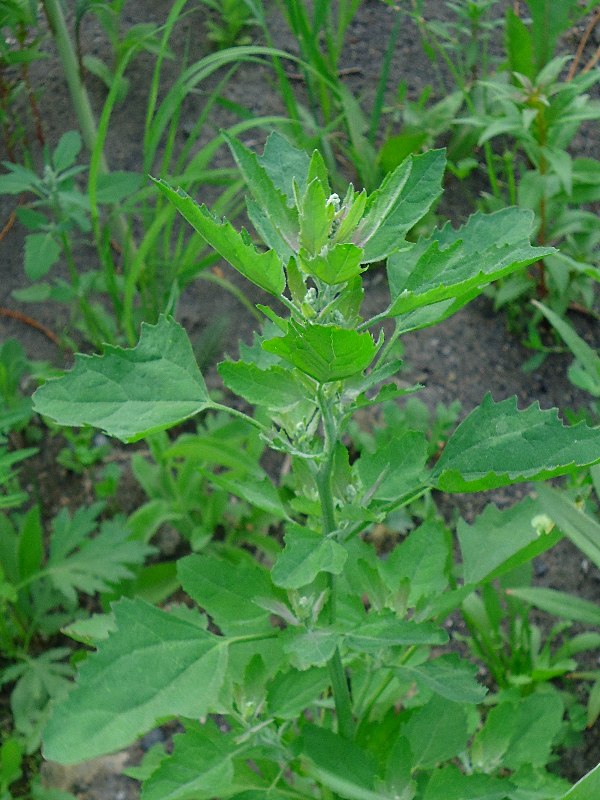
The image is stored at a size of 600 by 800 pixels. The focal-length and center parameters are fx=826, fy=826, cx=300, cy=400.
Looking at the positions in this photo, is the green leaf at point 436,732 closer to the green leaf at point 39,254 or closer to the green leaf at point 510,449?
the green leaf at point 510,449

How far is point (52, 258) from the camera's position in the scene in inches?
66.5

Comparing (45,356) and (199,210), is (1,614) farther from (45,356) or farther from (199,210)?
(199,210)

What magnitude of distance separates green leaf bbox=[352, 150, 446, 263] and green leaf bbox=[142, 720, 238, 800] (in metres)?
0.53

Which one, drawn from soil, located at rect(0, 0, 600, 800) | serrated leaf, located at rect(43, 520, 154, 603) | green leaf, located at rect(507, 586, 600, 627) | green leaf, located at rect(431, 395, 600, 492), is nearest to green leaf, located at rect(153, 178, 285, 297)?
green leaf, located at rect(431, 395, 600, 492)

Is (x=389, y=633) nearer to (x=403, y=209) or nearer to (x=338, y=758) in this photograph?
(x=338, y=758)

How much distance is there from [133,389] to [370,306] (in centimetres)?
142

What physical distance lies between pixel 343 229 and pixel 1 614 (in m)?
1.19

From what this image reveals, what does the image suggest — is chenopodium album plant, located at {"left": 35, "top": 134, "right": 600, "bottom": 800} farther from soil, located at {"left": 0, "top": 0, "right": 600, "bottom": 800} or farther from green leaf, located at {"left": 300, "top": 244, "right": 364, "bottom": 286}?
soil, located at {"left": 0, "top": 0, "right": 600, "bottom": 800}

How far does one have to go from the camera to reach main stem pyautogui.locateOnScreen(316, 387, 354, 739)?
2.58 feet

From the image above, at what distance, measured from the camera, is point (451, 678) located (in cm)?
87

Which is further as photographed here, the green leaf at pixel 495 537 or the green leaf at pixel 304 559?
the green leaf at pixel 495 537

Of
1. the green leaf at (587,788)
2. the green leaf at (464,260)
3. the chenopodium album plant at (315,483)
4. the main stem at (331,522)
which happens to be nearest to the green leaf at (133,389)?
the chenopodium album plant at (315,483)

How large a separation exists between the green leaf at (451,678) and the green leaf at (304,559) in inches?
8.4

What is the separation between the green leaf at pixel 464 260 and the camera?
639 mm
